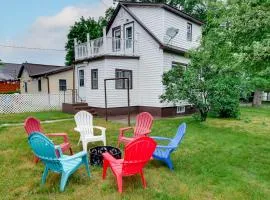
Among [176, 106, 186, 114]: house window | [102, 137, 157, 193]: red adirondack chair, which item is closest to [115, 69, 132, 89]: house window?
[176, 106, 186, 114]: house window

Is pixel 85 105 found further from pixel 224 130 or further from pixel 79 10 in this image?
pixel 79 10

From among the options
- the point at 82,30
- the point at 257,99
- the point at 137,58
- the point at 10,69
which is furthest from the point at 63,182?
the point at 10,69

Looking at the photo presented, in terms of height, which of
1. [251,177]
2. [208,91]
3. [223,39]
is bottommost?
[251,177]

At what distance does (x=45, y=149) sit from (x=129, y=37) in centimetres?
1179

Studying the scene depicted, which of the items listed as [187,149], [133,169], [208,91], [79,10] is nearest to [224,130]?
[208,91]

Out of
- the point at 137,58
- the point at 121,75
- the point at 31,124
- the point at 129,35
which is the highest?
the point at 129,35

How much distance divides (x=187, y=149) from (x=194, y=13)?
23168 mm

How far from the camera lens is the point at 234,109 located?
13.0 metres

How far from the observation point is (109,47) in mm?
14117

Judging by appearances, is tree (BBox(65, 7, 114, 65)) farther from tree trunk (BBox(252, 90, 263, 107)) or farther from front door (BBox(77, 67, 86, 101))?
tree trunk (BBox(252, 90, 263, 107))

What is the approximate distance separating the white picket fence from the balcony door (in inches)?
250

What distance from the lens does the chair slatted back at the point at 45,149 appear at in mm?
3883

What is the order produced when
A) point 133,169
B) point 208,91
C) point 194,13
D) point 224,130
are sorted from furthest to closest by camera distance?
point 194,13, point 208,91, point 224,130, point 133,169

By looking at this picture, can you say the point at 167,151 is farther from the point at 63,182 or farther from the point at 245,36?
the point at 245,36
